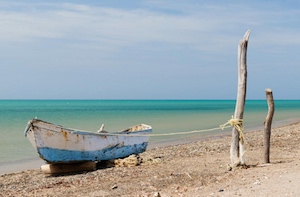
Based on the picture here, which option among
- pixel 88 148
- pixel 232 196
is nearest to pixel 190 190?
pixel 232 196

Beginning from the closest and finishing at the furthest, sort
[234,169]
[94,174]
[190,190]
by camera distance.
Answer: [190,190] < [234,169] < [94,174]

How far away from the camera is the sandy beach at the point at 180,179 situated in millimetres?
7832

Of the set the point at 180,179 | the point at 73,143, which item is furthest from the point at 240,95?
the point at 73,143

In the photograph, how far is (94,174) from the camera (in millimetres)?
11508

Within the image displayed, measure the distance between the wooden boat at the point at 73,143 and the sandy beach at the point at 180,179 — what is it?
0.51m

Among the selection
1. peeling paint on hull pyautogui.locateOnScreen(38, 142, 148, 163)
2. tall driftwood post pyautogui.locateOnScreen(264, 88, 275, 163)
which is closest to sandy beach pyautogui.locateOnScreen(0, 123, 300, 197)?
tall driftwood post pyautogui.locateOnScreen(264, 88, 275, 163)

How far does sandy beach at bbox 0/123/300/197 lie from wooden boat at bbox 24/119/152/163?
0.51m

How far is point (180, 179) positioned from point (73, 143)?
3.88 m

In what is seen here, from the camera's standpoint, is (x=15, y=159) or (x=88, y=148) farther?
(x=15, y=159)

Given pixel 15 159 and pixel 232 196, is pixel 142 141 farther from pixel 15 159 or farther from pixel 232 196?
pixel 232 196

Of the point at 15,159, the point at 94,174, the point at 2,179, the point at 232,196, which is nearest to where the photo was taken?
the point at 232,196

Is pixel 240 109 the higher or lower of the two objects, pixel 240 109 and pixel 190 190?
the higher

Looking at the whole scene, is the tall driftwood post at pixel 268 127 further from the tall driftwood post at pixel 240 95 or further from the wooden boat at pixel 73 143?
the wooden boat at pixel 73 143

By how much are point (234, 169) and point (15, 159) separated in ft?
33.0
